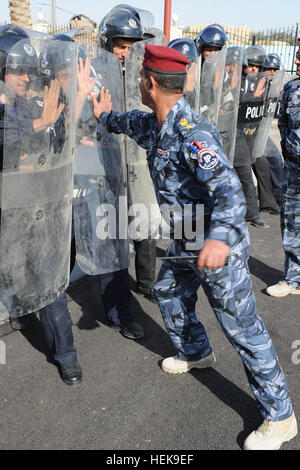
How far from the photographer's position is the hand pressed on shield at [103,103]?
246cm

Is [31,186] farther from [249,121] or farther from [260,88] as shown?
[260,88]

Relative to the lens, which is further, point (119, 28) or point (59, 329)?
point (119, 28)

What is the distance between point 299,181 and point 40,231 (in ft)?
7.02

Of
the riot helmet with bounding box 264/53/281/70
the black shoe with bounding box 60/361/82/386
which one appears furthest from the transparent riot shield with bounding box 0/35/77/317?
the riot helmet with bounding box 264/53/281/70

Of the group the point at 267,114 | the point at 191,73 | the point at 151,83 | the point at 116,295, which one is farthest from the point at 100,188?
the point at 267,114

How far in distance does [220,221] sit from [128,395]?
119cm

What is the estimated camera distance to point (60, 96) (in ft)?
6.72

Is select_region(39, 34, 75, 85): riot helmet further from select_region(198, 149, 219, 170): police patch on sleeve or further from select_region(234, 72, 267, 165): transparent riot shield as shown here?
select_region(234, 72, 267, 165): transparent riot shield

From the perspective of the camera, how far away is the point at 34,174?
79.2 inches

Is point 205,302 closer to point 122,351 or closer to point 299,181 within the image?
point 122,351

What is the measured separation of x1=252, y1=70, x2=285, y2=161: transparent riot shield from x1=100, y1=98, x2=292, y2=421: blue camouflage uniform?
353 centimetres

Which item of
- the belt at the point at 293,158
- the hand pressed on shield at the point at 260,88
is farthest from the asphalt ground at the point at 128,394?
the hand pressed on shield at the point at 260,88

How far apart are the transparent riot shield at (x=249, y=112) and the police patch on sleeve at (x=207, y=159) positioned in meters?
3.45
